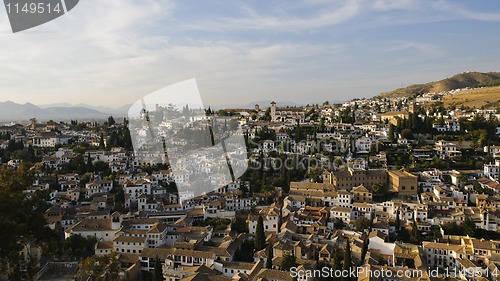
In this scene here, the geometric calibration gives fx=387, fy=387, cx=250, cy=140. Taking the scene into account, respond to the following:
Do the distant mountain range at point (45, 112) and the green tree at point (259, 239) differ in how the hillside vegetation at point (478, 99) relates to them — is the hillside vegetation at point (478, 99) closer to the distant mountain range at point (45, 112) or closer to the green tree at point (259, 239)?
the green tree at point (259, 239)

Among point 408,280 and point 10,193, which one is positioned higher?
point 10,193

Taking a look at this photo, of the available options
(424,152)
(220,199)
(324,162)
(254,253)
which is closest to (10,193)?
(254,253)

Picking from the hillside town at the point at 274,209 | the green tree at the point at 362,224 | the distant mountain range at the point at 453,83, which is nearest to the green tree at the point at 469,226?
the hillside town at the point at 274,209

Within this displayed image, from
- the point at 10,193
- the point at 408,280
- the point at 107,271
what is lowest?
the point at 408,280

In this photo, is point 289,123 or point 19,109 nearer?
point 289,123

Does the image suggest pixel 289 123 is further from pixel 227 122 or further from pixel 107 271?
pixel 107 271

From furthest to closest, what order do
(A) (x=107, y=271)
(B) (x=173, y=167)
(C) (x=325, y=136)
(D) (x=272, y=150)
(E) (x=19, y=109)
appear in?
1. (E) (x=19, y=109)
2. (C) (x=325, y=136)
3. (D) (x=272, y=150)
4. (B) (x=173, y=167)
5. (A) (x=107, y=271)
